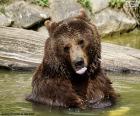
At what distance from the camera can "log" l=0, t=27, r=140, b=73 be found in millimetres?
9587

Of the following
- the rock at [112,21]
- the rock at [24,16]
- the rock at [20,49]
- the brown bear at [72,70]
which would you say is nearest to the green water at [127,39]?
the rock at [112,21]

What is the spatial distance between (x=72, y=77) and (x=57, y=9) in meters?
7.46

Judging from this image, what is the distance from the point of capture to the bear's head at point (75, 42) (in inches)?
267

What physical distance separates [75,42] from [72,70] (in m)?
0.38

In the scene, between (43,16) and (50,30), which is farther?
(43,16)

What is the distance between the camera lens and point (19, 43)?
33.7 ft

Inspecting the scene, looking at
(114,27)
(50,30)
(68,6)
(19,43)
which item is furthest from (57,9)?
(50,30)

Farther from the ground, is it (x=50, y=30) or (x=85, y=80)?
(x=50, y=30)

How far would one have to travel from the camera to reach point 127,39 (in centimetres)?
1420

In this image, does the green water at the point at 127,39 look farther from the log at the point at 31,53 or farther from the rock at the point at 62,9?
the log at the point at 31,53

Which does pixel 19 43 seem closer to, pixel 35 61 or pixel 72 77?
pixel 35 61

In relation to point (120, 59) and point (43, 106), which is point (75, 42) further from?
point (120, 59)

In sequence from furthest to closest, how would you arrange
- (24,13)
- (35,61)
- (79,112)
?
(24,13), (35,61), (79,112)

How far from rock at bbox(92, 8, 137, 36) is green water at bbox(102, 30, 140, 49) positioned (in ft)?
0.57
